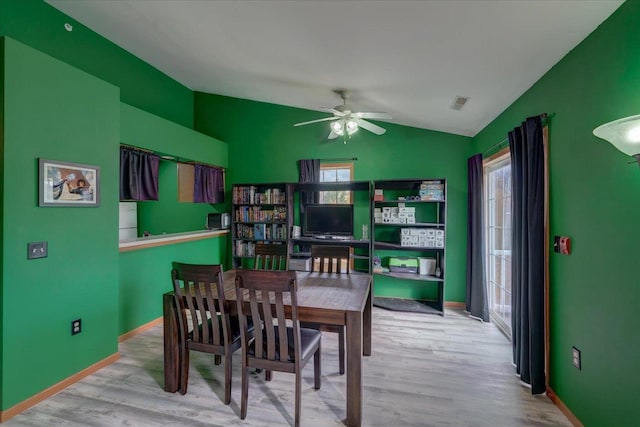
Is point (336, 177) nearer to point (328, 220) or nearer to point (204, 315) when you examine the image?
point (328, 220)

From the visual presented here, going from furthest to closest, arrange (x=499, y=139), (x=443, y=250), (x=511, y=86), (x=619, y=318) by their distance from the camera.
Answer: (x=443, y=250) < (x=499, y=139) < (x=511, y=86) < (x=619, y=318)

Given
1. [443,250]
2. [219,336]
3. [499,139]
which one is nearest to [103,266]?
[219,336]

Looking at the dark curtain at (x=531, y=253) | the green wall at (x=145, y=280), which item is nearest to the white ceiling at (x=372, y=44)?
the dark curtain at (x=531, y=253)

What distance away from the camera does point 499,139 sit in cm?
322

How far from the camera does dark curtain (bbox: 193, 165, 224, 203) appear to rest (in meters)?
4.41

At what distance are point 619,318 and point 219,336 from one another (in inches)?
97.7

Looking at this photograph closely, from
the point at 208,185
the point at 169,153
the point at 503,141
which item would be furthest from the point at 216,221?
the point at 503,141

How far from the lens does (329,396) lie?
2.23 meters

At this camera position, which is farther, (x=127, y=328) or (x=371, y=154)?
(x=371, y=154)

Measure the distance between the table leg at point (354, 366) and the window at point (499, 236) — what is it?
234cm

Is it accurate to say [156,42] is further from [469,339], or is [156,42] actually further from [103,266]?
[469,339]

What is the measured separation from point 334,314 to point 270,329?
0.45m

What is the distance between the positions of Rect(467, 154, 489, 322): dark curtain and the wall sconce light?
2621 millimetres

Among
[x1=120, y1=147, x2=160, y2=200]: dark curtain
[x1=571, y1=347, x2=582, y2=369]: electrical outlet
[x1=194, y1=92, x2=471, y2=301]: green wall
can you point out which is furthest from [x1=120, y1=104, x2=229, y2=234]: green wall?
[x1=571, y1=347, x2=582, y2=369]: electrical outlet
